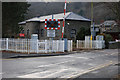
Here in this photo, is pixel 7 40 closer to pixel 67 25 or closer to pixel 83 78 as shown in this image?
pixel 83 78

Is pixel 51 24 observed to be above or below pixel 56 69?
above

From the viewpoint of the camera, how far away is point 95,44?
112 feet

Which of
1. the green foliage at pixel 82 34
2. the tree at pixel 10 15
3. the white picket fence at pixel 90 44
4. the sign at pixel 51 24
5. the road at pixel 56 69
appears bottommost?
the road at pixel 56 69

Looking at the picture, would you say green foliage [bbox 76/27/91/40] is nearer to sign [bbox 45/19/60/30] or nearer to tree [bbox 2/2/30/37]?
tree [bbox 2/2/30/37]

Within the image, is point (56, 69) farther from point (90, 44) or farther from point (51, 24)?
point (90, 44)

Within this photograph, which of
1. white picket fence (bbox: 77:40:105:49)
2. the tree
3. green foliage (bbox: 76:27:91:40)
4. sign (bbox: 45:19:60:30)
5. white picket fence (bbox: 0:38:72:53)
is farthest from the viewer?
green foliage (bbox: 76:27:91:40)

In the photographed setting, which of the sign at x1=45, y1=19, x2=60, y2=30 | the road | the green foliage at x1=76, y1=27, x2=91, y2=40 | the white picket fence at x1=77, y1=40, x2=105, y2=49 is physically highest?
the sign at x1=45, y1=19, x2=60, y2=30

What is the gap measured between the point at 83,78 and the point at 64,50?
1620cm

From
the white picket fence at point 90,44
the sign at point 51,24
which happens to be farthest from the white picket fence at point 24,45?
the white picket fence at point 90,44

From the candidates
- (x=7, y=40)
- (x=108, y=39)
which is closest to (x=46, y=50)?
(x=7, y=40)

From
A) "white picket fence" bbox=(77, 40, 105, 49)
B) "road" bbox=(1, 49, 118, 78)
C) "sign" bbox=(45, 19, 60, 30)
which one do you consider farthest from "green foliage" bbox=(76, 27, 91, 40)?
"road" bbox=(1, 49, 118, 78)

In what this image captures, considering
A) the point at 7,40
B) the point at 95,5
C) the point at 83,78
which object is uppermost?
the point at 95,5

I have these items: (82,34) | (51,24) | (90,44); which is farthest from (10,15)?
(82,34)

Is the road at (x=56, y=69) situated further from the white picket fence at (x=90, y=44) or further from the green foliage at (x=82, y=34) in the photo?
the green foliage at (x=82, y=34)
